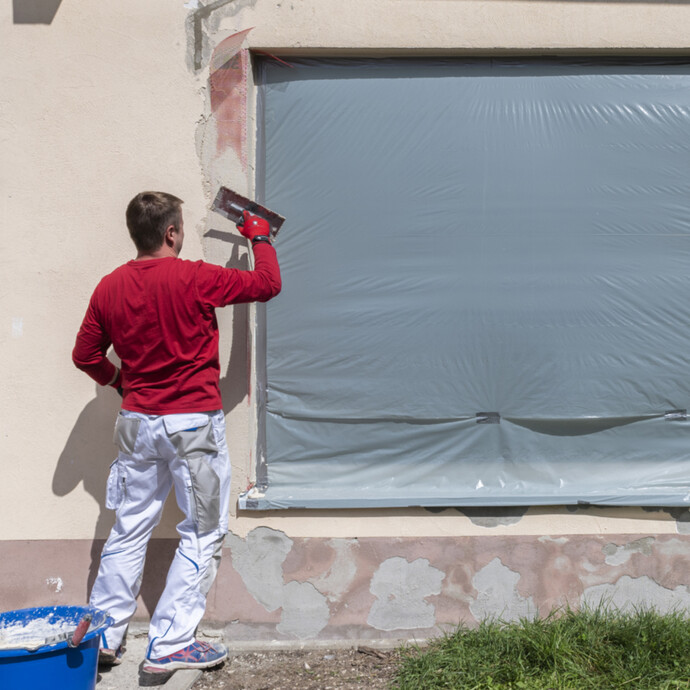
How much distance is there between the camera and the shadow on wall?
344 cm

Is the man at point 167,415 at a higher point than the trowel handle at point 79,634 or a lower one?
higher

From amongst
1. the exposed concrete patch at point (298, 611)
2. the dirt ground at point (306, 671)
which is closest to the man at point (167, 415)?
the dirt ground at point (306, 671)

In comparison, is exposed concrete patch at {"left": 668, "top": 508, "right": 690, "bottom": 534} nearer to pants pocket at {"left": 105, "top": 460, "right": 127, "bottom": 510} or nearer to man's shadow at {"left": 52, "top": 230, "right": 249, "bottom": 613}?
man's shadow at {"left": 52, "top": 230, "right": 249, "bottom": 613}

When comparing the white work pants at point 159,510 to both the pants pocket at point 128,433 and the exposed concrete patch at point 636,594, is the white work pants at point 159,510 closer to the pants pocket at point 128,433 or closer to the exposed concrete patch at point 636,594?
the pants pocket at point 128,433

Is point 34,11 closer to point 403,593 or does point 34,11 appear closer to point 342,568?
point 342,568

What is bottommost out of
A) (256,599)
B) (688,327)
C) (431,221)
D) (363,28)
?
(256,599)

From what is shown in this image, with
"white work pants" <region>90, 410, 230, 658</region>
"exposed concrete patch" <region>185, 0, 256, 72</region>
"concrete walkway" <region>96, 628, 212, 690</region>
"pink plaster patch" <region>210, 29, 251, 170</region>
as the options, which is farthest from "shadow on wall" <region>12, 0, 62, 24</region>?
"concrete walkway" <region>96, 628, 212, 690</region>

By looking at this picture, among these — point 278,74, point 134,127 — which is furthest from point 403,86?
point 134,127

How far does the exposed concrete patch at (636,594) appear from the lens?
336cm

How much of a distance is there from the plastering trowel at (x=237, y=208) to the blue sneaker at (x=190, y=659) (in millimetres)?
1804

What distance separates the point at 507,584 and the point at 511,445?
24.7 inches

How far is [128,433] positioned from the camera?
2990 millimetres

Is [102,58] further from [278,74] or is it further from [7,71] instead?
[278,74]

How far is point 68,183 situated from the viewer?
345 cm
